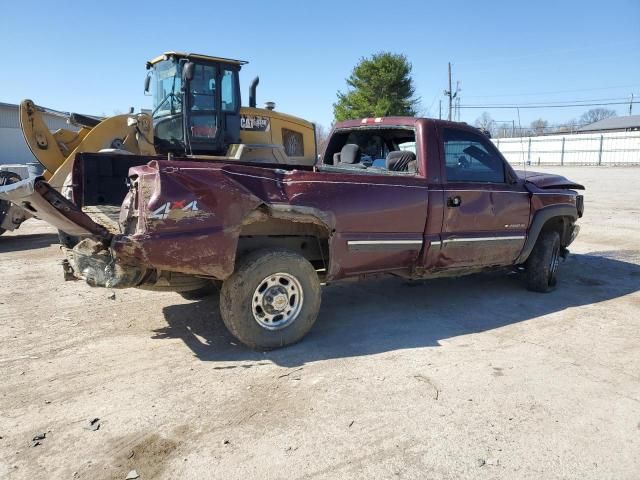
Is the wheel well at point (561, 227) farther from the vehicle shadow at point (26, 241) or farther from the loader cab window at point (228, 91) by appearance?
the vehicle shadow at point (26, 241)

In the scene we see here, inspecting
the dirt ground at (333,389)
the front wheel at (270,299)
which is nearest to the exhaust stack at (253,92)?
the dirt ground at (333,389)

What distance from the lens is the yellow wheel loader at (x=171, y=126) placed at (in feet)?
29.9

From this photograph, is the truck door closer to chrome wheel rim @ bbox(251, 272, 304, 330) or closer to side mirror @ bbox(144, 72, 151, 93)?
chrome wheel rim @ bbox(251, 272, 304, 330)

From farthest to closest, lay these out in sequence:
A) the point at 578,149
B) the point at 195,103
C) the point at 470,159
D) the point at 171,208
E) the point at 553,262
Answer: the point at 578,149 < the point at 195,103 < the point at 553,262 < the point at 470,159 < the point at 171,208

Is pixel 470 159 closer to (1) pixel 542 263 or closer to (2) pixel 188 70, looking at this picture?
(1) pixel 542 263

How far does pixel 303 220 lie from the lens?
4363mm

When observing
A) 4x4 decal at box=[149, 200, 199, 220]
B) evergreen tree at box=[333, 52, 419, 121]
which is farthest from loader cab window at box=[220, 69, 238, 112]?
evergreen tree at box=[333, 52, 419, 121]

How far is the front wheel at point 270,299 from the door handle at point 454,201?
5.59ft

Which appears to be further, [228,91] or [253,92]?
[253,92]

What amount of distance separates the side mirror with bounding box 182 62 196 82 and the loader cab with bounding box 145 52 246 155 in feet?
1.01

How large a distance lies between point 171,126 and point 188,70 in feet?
4.61

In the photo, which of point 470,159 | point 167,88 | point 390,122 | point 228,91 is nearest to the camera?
point 470,159

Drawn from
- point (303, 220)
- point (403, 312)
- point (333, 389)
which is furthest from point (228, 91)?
point (333, 389)

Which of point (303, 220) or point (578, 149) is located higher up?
point (578, 149)
